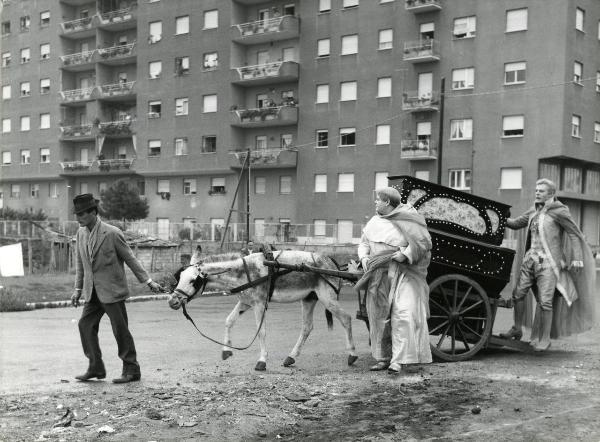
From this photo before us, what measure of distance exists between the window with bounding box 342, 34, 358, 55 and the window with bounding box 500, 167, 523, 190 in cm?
1371

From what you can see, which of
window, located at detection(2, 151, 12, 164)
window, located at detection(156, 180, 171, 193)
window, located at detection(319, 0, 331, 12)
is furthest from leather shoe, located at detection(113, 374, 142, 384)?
window, located at detection(2, 151, 12, 164)

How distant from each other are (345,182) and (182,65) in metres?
17.8

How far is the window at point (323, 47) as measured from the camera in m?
51.0

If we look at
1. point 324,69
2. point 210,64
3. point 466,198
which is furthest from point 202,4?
point 466,198

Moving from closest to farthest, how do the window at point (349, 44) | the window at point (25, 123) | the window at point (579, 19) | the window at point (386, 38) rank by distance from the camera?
the window at point (579, 19), the window at point (386, 38), the window at point (349, 44), the window at point (25, 123)

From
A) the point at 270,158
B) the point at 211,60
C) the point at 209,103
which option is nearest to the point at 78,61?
the point at 211,60

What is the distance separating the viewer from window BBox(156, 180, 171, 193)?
59375 millimetres

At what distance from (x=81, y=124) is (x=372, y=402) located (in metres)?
63.9

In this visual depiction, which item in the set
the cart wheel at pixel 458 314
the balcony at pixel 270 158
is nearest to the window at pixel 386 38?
the balcony at pixel 270 158

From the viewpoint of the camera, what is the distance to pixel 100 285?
27.5 feet

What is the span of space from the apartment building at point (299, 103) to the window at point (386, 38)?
7cm

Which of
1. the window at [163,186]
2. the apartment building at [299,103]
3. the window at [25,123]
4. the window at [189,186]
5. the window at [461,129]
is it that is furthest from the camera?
the window at [25,123]

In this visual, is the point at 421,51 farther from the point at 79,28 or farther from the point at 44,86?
the point at 44,86

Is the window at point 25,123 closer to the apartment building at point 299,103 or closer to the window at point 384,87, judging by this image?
the apartment building at point 299,103
